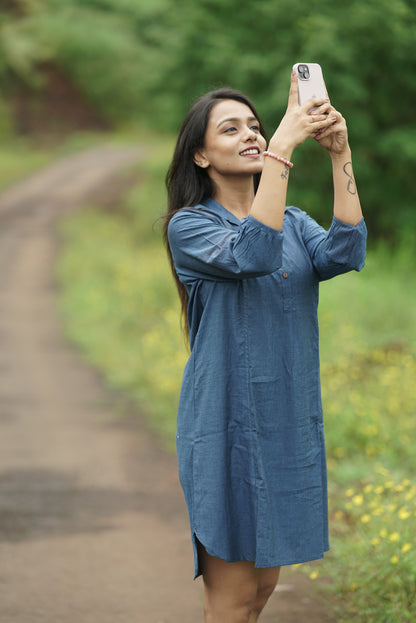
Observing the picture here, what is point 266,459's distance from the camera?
232 cm

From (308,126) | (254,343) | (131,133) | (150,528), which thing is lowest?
(150,528)

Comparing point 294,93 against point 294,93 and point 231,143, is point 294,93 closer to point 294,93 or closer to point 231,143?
point 294,93

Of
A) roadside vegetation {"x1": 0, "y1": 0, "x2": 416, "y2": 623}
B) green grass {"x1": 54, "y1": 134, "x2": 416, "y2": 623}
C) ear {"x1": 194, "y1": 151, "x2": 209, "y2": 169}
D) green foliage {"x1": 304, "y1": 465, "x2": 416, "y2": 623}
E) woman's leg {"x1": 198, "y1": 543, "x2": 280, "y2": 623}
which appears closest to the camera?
woman's leg {"x1": 198, "y1": 543, "x2": 280, "y2": 623}

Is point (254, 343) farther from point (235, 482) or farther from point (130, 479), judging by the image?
point (130, 479)

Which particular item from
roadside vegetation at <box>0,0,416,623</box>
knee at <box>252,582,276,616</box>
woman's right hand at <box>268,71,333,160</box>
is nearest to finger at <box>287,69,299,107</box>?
woman's right hand at <box>268,71,333,160</box>

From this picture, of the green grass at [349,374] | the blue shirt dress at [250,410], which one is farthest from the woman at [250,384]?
the green grass at [349,374]

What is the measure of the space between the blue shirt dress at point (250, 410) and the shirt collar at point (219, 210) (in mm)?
71

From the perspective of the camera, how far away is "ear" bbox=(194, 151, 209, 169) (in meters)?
2.48

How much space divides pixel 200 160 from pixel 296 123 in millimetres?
408

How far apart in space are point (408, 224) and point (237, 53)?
3.71 meters

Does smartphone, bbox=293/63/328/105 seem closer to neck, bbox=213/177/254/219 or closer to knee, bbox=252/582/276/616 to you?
neck, bbox=213/177/254/219

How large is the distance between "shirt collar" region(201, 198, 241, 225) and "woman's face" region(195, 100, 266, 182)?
3.2 inches

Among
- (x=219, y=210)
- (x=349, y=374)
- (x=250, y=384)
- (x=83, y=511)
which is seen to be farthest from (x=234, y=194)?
(x=349, y=374)

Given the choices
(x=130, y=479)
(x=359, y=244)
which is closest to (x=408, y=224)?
(x=130, y=479)
